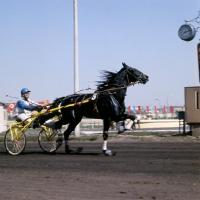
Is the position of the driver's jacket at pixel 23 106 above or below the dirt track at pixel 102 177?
above

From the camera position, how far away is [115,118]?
43.6ft

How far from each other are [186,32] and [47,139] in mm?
12113

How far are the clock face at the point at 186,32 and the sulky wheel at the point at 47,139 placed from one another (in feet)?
38.5

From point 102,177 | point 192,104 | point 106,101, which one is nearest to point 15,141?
Answer: point 106,101

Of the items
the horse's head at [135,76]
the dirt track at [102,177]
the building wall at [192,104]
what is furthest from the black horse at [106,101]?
the building wall at [192,104]

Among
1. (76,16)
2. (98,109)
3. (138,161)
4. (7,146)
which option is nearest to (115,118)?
(98,109)

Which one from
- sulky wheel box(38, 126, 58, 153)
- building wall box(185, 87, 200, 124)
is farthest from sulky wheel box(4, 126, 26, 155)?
building wall box(185, 87, 200, 124)

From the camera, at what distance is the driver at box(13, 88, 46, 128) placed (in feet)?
46.3

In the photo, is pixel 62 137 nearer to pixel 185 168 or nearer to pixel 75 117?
pixel 75 117

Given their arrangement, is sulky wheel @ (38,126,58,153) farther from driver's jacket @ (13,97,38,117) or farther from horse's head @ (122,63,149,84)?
horse's head @ (122,63,149,84)

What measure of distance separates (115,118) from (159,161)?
2.62 m

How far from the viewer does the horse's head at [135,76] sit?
13516mm

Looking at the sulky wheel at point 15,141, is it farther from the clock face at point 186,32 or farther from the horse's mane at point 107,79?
the clock face at point 186,32

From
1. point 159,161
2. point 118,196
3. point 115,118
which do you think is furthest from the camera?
point 115,118
